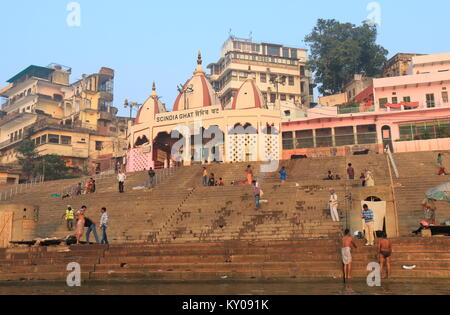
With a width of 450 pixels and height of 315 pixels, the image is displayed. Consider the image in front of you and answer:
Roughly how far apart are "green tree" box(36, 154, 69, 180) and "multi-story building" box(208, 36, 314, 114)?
68.0 ft

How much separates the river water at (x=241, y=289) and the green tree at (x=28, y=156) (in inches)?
1555

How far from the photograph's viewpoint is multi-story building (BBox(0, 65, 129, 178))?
5328 cm

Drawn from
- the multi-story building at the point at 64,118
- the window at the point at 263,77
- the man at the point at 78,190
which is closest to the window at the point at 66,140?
the multi-story building at the point at 64,118

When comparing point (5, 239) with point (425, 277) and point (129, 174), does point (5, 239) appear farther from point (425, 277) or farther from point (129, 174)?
point (129, 174)

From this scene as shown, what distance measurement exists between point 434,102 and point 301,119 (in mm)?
10023

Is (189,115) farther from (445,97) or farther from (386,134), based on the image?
(445,97)

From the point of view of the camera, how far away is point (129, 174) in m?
29.2

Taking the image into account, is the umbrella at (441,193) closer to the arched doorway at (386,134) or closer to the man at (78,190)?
the man at (78,190)

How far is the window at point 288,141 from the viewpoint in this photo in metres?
37.4

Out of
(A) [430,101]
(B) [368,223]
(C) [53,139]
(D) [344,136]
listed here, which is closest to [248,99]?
(D) [344,136]

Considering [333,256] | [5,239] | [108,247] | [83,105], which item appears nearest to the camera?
[333,256]
